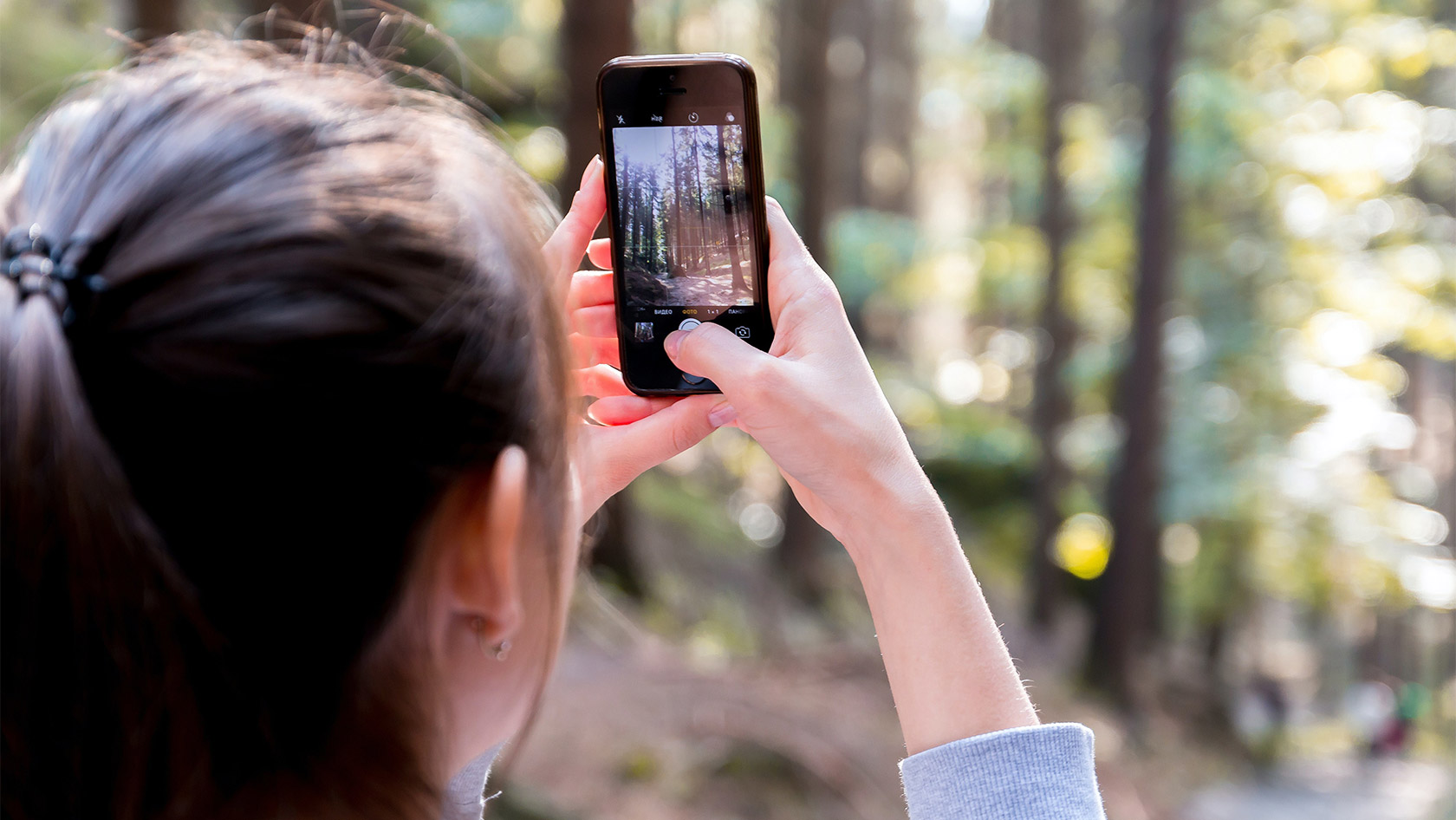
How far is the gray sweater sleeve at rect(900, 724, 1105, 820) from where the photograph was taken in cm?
118

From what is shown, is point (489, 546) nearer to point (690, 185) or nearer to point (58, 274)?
point (58, 274)

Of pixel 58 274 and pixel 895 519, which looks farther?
pixel 895 519

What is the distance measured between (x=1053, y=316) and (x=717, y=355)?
1404 cm

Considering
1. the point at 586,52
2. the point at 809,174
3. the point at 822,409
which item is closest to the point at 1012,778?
the point at 822,409

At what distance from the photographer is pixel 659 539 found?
42.3ft

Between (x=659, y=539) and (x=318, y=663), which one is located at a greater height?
(x=318, y=663)

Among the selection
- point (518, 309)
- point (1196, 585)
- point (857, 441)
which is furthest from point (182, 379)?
point (1196, 585)

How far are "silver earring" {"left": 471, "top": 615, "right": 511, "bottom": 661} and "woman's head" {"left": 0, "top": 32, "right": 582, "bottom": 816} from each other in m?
0.04

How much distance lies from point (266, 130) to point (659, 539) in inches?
478

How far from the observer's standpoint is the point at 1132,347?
12625 mm

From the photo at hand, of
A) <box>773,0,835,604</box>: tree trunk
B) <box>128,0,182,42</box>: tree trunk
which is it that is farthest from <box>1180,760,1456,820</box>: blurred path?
<box>128,0,182,42</box>: tree trunk

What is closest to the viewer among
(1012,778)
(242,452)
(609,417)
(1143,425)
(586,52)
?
(242,452)

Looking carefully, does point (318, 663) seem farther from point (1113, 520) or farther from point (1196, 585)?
point (1196, 585)

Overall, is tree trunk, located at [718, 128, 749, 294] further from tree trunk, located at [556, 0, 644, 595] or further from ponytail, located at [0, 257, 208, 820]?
tree trunk, located at [556, 0, 644, 595]
